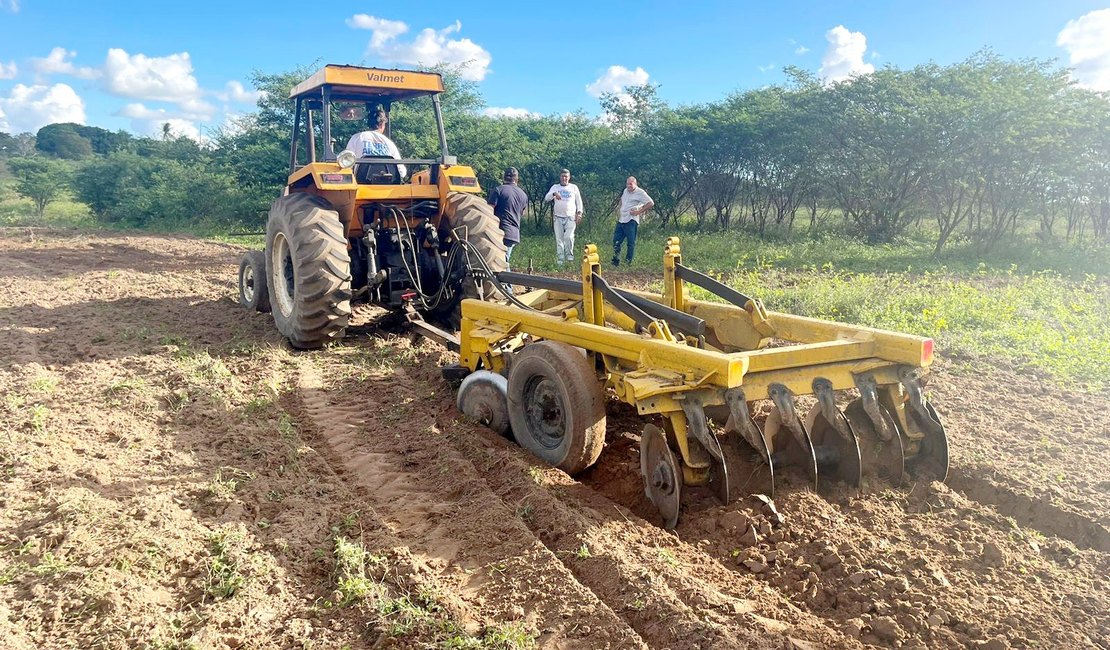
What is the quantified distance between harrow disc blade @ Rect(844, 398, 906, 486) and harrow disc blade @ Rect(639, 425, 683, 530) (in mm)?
956

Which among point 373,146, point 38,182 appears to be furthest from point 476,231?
point 38,182

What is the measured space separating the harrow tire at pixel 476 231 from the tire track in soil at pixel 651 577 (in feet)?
9.47

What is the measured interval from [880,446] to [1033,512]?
28.2 inches

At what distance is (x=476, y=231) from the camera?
21.0 feet

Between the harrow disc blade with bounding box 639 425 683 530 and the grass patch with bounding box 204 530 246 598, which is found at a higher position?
the harrow disc blade with bounding box 639 425 683 530

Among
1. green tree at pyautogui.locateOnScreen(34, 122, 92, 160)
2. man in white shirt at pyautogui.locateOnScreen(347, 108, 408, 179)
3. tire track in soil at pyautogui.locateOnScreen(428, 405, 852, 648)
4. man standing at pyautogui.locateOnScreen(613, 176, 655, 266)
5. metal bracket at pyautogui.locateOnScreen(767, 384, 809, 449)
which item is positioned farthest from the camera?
green tree at pyautogui.locateOnScreen(34, 122, 92, 160)

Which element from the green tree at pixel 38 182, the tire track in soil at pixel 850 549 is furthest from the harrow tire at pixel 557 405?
the green tree at pixel 38 182

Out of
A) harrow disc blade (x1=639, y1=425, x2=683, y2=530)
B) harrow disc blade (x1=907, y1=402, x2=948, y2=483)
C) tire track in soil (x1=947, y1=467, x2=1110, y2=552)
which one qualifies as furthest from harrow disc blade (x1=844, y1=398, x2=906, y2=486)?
harrow disc blade (x1=639, y1=425, x2=683, y2=530)

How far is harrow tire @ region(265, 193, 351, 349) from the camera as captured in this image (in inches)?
226

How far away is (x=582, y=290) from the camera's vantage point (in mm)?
4531

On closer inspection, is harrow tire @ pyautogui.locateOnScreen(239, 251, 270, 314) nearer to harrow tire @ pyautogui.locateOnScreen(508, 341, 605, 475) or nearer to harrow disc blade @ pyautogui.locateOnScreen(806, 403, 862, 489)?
harrow tire @ pyautogui.locateOnScreen(508, 341, 605, 475)

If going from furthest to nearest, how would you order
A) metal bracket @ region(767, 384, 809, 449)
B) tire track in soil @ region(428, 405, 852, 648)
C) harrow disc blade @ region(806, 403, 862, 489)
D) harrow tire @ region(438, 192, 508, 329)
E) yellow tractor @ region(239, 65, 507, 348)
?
harrow tire @ region(438, 192, 508, 329) < yellow tractor @ region(239, 65, 507, 348) < harrow disc blade @ region(806, 403, 862, 489) < metal bracket @ region(767, 384, 809, 449) < tire track in soil @ region(428, 405, 852, 648)

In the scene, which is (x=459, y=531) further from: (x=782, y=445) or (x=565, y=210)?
(x=565, y=210)

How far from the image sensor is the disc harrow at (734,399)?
10.8ft
